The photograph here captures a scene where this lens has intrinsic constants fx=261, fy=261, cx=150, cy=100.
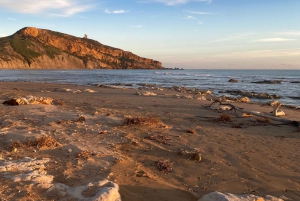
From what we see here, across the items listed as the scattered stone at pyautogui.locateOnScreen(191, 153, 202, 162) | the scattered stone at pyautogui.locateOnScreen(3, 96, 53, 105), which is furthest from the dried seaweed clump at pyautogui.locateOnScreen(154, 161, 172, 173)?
the scattered stone at pyautogui.locateOnScreen(3, 96, 53, 105)

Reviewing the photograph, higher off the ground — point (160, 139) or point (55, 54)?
point (55, 54)

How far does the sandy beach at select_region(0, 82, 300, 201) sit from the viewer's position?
4.66m

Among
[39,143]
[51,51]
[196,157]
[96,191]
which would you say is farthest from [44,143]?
[51,51]

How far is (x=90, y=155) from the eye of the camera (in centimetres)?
602

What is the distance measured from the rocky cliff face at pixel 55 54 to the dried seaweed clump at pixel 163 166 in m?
104

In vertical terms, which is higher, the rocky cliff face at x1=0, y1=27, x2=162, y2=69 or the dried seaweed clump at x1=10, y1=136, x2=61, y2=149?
the rocky cliff face at x1=0, y1=27, x2=162, y2=69

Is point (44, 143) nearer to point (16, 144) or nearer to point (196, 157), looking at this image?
point (16, 144)

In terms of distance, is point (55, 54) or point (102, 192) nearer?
point (102, 192)

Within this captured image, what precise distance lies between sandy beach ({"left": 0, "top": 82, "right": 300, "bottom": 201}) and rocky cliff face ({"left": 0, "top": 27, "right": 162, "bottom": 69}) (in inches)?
3983

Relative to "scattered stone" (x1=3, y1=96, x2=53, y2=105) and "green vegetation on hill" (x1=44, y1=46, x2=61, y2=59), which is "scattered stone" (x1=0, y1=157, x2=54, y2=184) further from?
"green vegetation on hill" (x1=44, y1=46, x2=61, y2=59)

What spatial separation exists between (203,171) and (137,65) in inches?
7121

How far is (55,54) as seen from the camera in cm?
12612

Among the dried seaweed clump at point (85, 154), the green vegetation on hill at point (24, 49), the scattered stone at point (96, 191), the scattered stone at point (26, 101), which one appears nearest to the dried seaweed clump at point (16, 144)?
the dried seaweed clump at point (85, 154)

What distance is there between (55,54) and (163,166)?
131096 mm
